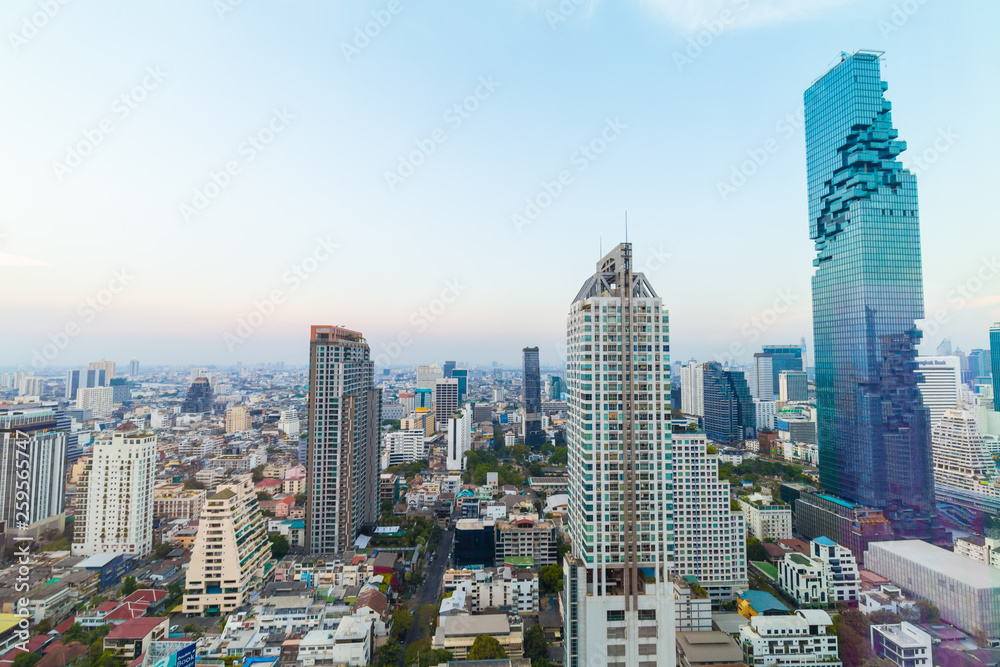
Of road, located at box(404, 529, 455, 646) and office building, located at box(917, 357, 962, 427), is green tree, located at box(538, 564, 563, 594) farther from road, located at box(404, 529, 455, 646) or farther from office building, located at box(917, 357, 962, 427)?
office building, located at box(917, 357, 962, 427)

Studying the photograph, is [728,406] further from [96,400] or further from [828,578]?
[96,400]

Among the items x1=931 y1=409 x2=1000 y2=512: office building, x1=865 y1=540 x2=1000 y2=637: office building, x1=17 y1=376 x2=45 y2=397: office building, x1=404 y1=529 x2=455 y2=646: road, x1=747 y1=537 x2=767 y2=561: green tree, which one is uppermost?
x1=17 y1=376 x2=45 y2=397: office building

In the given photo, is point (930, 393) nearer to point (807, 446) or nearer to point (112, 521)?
point (807, 446)

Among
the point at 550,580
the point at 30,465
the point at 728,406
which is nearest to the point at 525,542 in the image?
the point at 550,580

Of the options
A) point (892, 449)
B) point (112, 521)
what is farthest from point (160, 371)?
point (892, 449)

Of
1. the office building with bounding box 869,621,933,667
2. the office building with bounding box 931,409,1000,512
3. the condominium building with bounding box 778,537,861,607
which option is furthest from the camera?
the office building with bounding box 931,409,1000,512

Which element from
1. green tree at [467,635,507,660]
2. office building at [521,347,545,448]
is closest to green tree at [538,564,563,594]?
green tree at [467,635,507,660]

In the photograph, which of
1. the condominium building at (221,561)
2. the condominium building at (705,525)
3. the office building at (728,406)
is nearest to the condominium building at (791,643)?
the condominium building at (705,525)
